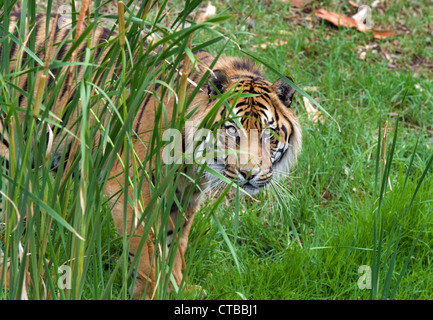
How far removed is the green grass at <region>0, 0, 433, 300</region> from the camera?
195 centimetres

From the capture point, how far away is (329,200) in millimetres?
3734

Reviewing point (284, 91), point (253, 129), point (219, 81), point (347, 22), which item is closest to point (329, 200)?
point (284, 91)

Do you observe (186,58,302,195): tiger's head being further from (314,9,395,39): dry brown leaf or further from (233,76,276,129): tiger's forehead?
(314,9,395,39): dry brown leaf

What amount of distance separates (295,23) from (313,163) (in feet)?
6.29

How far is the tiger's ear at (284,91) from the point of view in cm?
301

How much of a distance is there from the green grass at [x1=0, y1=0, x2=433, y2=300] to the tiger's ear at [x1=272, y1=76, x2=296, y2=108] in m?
0.32

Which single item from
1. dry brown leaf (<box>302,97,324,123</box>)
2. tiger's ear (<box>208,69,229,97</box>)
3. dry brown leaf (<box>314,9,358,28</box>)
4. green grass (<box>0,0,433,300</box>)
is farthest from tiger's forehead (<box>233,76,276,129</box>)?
dry brown leaf (<box>314,9,358,28</box>)

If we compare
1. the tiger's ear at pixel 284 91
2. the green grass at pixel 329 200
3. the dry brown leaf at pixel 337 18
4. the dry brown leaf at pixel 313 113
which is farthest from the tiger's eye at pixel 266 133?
the dry brown leaf at pixel 337 18

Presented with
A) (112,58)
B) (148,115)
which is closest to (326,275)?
(148,115)

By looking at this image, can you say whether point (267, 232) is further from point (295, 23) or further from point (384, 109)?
point (295, 23)

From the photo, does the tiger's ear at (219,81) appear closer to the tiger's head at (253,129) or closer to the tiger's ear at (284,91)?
the tiger's head at (253,129)

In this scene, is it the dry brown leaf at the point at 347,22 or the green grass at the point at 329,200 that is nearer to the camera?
the green grass at the point at 329,200

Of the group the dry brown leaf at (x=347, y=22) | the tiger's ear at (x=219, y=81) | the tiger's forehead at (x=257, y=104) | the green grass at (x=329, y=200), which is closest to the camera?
the green grass at (x=329, y=200)

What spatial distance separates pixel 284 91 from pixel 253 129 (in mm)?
324
